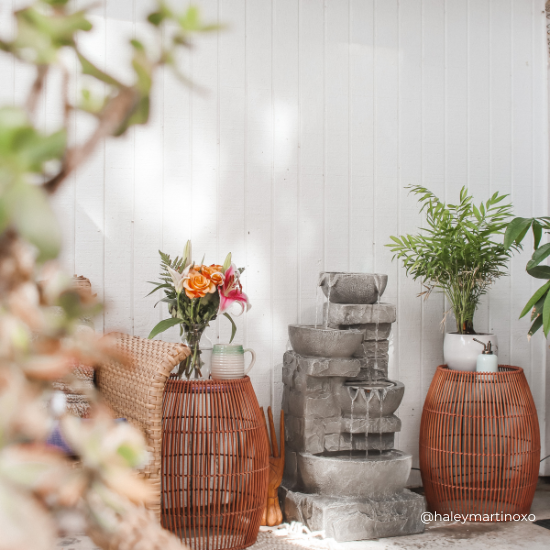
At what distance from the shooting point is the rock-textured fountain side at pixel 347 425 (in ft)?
7.66

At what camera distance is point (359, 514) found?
229 centimetres

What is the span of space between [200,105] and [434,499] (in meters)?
1.98

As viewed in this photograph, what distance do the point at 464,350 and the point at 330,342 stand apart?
630mm

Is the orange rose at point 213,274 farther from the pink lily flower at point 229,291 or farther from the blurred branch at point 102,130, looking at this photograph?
the blurred branch at point 102,130

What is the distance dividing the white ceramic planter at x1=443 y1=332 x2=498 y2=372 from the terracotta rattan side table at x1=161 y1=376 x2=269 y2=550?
0.98m

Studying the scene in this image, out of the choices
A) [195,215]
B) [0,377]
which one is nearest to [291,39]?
[195,215]

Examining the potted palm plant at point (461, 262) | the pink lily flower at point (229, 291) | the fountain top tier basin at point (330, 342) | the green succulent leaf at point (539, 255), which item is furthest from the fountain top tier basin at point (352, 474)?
the green succulent leaf at point (539, 255)

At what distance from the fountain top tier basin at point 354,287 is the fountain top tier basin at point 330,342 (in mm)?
158

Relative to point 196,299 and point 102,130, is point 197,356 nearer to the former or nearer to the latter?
point 196,299

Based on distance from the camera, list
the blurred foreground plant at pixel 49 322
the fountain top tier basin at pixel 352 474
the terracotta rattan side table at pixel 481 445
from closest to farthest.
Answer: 1. the blurred foreground plant at pixel 49 322
2. the fountain top tier basin at pixel 352 474
3. the terracotta rattan side table at pixel 481 445

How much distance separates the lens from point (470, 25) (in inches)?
124

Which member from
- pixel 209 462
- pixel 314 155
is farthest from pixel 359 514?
pixel 314 155

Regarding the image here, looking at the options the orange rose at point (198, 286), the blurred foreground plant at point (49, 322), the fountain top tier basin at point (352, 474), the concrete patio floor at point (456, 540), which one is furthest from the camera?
the fountain top tier basin at point (352, 474)

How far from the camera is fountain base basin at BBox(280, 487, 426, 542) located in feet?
7.44
